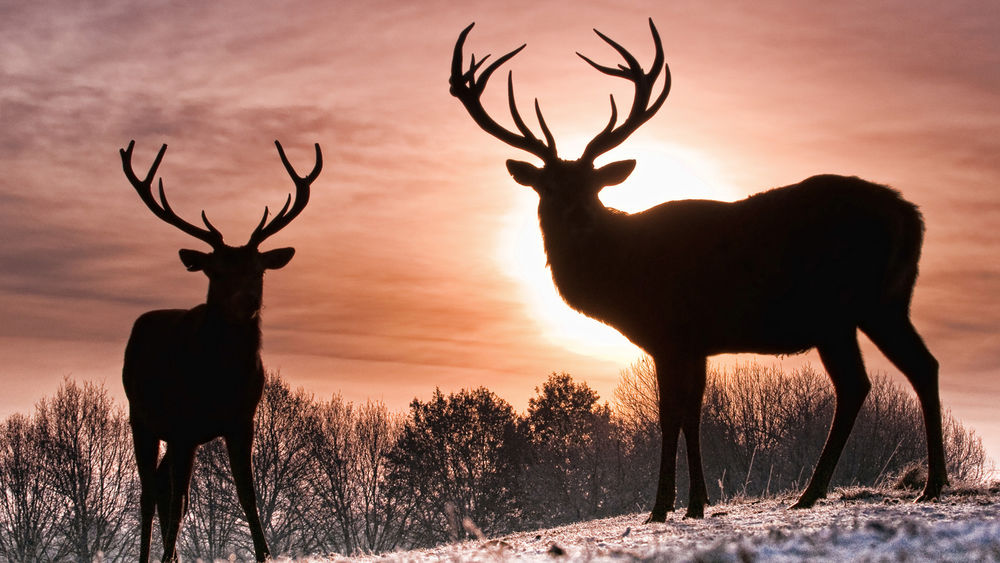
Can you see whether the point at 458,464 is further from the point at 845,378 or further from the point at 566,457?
the point at 845,378

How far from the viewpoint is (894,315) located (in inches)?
307

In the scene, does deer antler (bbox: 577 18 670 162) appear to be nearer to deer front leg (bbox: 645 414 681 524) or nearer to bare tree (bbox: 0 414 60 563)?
deer front leg (bbox: 645 414 681 524)

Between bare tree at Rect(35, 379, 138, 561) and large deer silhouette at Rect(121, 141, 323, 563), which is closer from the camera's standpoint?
large deer silhouette at Rect(121, 141, 323, 563)

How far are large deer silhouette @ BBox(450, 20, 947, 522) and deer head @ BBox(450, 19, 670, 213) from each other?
8 cm

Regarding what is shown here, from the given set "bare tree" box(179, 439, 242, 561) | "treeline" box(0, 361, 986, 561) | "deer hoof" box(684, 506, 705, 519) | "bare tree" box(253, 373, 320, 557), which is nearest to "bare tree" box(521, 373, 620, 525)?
"treeline" box(0, 361, 986, 561)

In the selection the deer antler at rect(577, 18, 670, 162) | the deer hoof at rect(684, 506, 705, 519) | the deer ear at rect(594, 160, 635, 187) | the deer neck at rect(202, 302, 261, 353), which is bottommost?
the deer hoof at rect(684, 506, 705, 519)

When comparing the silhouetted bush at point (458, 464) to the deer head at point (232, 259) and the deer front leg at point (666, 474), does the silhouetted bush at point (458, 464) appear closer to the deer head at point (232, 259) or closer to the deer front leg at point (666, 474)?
the deer head at point (232, 259)

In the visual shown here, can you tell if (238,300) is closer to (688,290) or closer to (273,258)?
(273,258)

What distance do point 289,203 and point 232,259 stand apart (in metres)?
1.32

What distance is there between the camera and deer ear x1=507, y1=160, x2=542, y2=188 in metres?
8.65

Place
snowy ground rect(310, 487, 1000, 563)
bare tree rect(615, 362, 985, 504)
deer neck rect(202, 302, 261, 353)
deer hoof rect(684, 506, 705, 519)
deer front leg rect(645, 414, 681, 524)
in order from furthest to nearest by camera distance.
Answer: bare tree rect(615, 362, 985, 504), deer neck rect(202, 302, 261, 353), deer hoof rect(684, 506, 705, 519), deer front leg rect(645, 414, 681, 524), snowy ground rect(310, 487, 1000, 563)

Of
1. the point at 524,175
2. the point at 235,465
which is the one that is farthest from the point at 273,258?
the point at 524,175

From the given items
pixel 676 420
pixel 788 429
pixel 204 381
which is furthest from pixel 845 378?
pixel 788 429

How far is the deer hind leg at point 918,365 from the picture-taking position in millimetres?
7367
